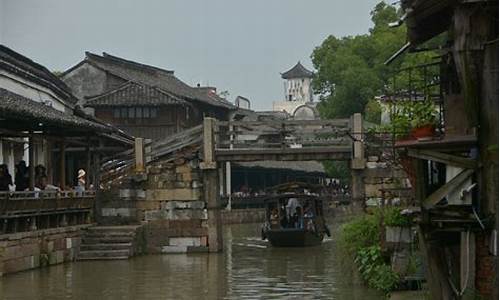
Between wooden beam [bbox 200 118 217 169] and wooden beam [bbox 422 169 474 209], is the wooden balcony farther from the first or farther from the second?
wooden beam [bbox 422 169 474 209]

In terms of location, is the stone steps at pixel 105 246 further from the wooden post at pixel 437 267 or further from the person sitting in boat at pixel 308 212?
the wooden post at pixel 437 267

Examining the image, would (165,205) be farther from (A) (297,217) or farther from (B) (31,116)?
(B) (31,116)

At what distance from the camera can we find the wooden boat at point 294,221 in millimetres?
29078

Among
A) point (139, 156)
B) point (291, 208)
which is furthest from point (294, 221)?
point (139, 156)

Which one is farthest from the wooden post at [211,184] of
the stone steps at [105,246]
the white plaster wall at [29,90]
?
the white plaster wall at [29,90]

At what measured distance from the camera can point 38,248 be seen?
22.3m

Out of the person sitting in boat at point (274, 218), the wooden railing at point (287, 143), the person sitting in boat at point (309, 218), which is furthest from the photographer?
the person sitting in boat at point (274, 218)

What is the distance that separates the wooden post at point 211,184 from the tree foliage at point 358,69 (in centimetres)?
1824

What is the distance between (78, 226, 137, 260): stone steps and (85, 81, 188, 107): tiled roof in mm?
16065

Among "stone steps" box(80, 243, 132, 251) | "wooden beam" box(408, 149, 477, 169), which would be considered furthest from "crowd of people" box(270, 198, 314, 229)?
"wooden beam" box(408, 149, 477, 169)

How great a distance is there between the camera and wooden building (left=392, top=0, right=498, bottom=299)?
942cm

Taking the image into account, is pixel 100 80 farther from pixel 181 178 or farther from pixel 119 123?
pixel 181 178

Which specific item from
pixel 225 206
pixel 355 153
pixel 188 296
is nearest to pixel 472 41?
pixel 188 296

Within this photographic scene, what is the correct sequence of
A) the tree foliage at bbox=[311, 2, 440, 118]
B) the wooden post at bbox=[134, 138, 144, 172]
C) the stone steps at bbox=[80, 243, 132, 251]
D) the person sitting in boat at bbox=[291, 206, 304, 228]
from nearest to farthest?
the stone steps at bbox=[80, 243, 132, 251] < the wooden post at bbox=[134, 138, 144, 172] < the person sitting in boat at bbox=[291, 206, 304, 228] < the tree foliage at bbox=[311, 2, 440, 118]
